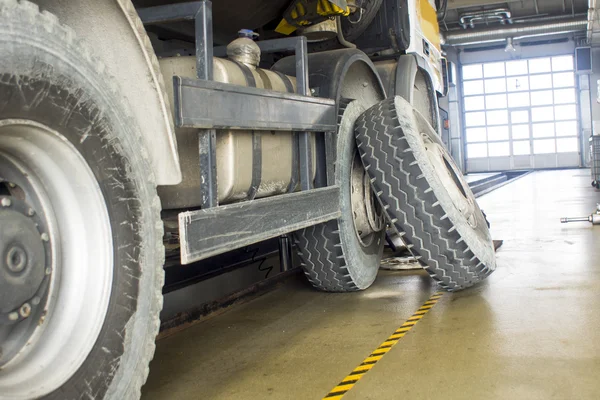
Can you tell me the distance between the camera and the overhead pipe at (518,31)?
79.0ft

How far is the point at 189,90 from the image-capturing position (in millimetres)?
2166

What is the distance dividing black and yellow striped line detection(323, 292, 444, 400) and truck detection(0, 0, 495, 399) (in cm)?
28

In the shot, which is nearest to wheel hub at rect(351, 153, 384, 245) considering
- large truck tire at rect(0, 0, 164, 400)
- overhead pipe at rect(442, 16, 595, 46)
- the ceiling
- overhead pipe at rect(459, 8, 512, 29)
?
large truck tire at rect(0, 0, 164, 400)

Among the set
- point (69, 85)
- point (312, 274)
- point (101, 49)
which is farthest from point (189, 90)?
point (312, 274)

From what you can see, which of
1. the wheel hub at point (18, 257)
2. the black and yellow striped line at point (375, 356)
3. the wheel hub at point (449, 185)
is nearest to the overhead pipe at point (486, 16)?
the wheel hub at point (449, 185)

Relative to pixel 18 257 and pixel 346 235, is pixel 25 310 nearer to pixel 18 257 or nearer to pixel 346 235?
pixel 18 257

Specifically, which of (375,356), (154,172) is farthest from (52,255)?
(375,356)

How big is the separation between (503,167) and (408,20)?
25.4m

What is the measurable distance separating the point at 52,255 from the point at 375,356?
1560 millimetres

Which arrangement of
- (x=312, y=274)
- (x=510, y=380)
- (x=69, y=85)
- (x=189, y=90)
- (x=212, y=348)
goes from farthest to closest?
(x=312, y=274), (x=212, y=348), (x=510, y=380), (x=189, y=90), (x=69, y=85)

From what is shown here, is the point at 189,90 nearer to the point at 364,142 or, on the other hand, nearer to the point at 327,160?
the point at 327,160

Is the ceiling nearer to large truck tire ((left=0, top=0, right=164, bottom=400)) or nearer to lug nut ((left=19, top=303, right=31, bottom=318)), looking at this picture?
large truck tire ((left=0, top=0, right=164, bottom=400))

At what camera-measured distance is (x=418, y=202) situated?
3.62 metres

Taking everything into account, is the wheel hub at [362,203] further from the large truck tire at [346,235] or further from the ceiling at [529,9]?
the ceiling at [529,9]
